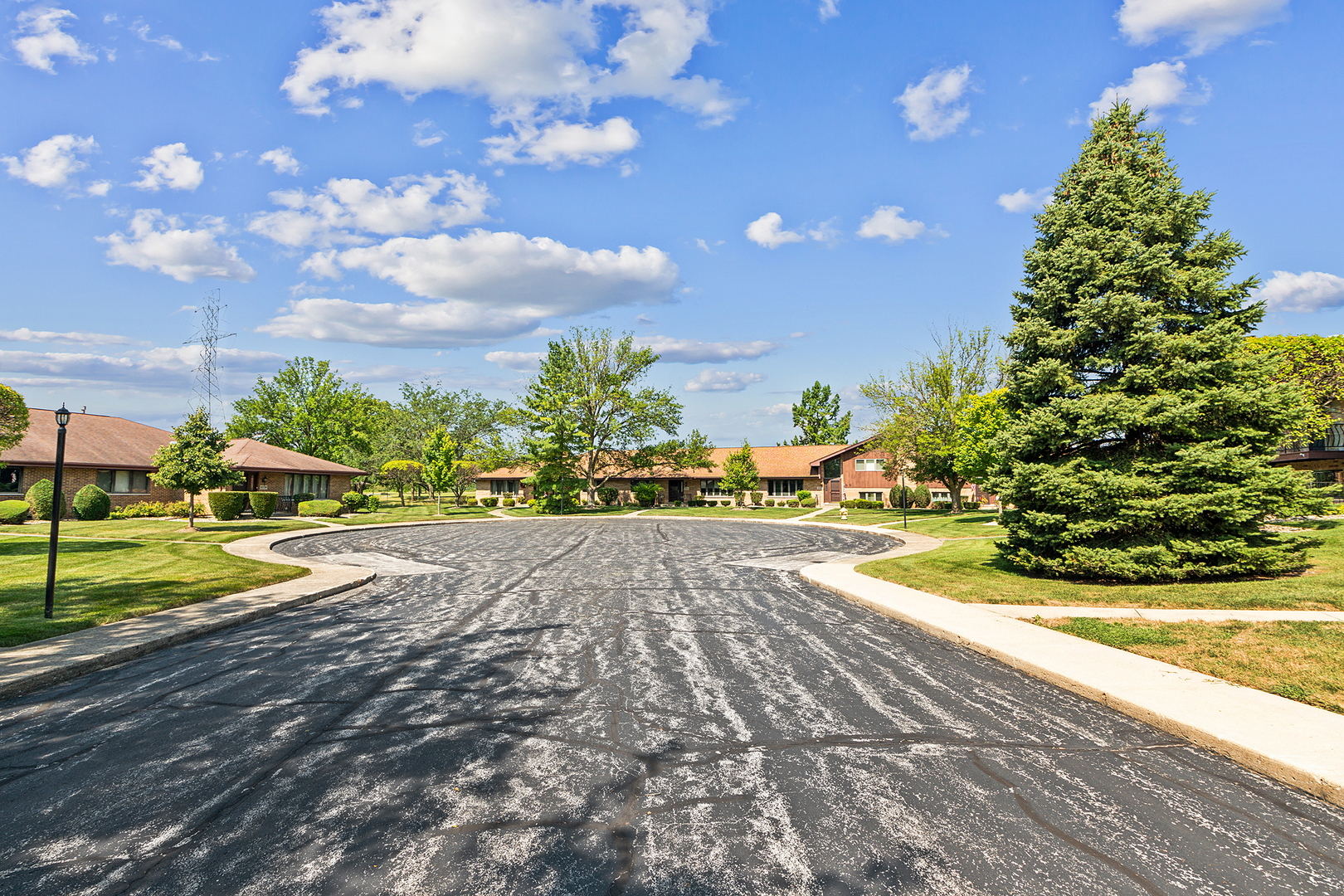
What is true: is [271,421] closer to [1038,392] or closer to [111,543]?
[111,543]

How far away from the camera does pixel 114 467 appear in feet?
112

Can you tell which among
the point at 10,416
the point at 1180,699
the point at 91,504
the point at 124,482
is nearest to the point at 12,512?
the point at 91,504

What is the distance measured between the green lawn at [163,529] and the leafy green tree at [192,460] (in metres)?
1.32

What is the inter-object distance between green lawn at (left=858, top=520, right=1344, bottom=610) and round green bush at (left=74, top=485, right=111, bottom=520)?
35.0 meters

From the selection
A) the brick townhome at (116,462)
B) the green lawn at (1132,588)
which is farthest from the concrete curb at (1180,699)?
the brick townhome at (116,462)

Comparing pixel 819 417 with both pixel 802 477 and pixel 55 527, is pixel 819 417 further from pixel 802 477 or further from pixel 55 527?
pixel 55 527

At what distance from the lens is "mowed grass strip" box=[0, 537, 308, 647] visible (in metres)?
9.68

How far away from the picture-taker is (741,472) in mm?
56844

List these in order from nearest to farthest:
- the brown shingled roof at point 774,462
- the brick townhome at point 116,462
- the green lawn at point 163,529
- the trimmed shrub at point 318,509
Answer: the green lawn at point 163,529 → the brick townhome at point 116,462 → the trimmed shrub at point 318,509 → the brown shingled roof at point 774,462

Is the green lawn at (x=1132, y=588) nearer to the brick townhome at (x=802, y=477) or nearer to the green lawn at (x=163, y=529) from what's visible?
the green lawn at (x=163, y=529)

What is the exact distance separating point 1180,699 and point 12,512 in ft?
129

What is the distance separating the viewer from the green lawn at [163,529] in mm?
23438

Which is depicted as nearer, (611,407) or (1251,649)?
(1251,649)

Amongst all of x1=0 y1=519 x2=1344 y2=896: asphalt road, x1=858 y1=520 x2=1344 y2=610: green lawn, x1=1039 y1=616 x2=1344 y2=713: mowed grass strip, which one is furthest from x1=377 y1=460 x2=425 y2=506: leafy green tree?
x1=1039 y1=616 x2=1344 y2=713: mowed grass strip
